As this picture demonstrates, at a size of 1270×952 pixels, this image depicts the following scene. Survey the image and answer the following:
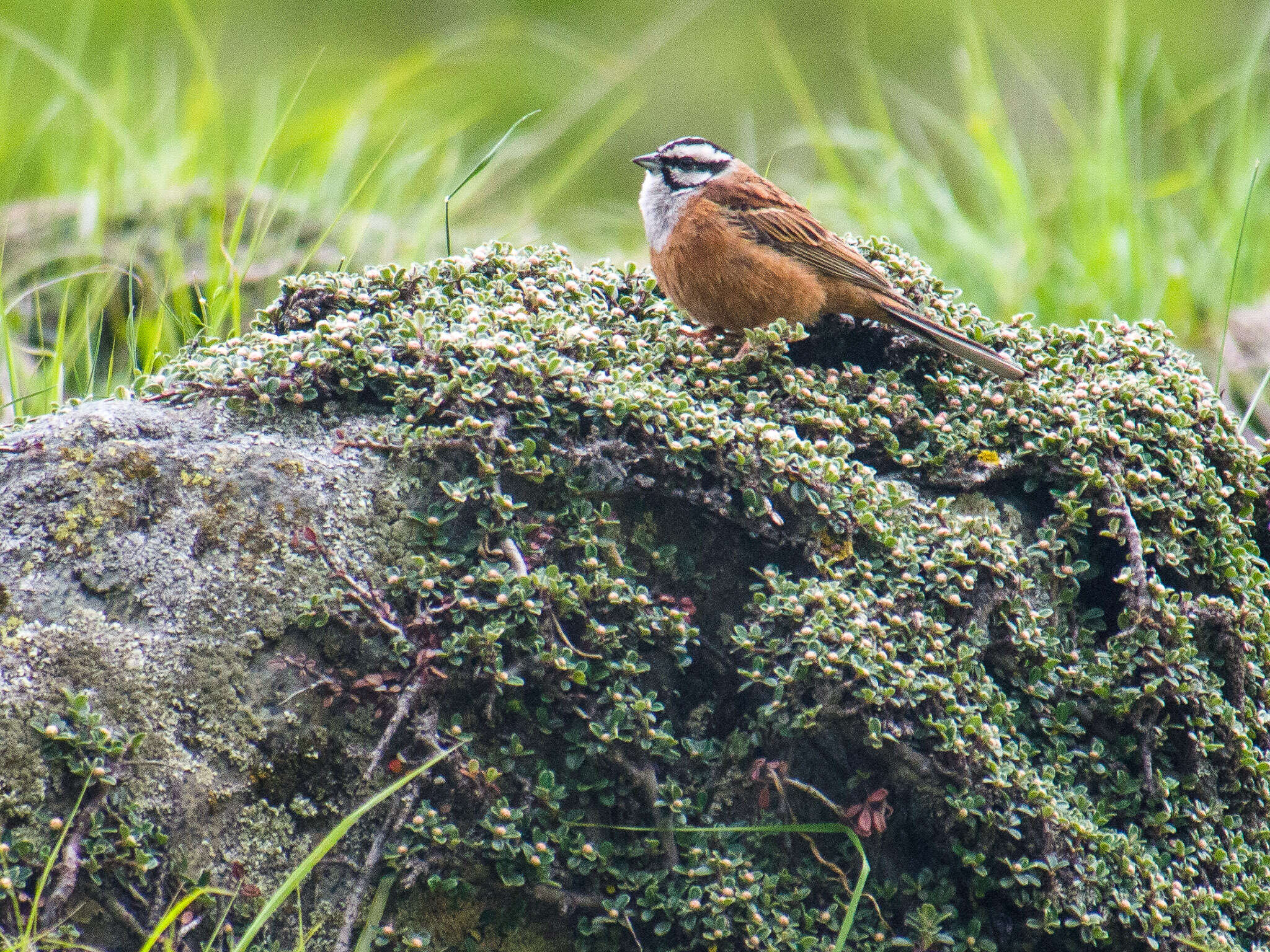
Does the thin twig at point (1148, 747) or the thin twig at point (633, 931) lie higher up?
the thin twig at point (1148, 747)

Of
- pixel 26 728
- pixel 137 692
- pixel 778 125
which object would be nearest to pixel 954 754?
pixel 137 692

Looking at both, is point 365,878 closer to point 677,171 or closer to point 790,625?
point 790,625

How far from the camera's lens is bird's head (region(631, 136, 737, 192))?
4.04 m

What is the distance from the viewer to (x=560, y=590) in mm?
2574

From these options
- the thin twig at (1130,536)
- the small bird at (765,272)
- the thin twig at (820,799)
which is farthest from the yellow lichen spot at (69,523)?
the thin twig at (1130,536)

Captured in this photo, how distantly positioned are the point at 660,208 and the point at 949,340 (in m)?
1.11

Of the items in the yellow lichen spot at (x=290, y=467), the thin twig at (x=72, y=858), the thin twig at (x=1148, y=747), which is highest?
the yellow lichen spot at (x=290, y=467)

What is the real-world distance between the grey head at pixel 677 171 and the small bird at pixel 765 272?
2 cm

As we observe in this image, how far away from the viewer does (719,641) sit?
2748 millimetres

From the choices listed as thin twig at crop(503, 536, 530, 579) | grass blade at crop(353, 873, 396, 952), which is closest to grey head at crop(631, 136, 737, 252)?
thin twig at crop(503, 536, 530, 579)

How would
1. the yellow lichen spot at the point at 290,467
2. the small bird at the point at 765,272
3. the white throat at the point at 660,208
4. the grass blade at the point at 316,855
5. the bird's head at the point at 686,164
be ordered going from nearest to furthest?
the grass blade at the point at 316,855 → the yellow lichen spot at the point at 290,467 → the small bird at the point at 765,272 → the white throat at the point at 660,208 → the bird's head at the point at 686,164

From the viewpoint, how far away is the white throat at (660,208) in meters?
3.77

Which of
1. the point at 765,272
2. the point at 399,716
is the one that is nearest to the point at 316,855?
the point at 399,716

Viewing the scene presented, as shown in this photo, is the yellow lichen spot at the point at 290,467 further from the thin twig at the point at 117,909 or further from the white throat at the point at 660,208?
the white throat at the point at 660,208
